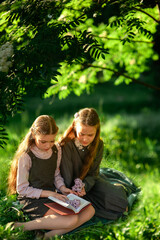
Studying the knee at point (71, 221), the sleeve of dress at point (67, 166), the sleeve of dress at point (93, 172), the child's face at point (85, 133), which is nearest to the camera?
the knee at point (71, 221)

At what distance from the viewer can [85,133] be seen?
129 inches

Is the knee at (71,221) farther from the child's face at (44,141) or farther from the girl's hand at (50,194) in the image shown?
the child's face at (44,141)

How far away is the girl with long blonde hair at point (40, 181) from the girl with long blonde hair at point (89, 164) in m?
0.20

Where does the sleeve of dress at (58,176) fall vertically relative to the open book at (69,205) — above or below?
above

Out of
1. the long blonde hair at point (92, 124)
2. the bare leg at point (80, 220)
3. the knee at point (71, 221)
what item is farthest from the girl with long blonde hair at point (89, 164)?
the knee at point (71, 221)

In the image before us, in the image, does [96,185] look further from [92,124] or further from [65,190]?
[92,124]

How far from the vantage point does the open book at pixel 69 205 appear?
296 cm

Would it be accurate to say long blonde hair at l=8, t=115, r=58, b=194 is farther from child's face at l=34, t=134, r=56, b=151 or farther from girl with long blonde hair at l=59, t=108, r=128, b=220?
girl with long blonde hair at l=59, t=108, r=128, b=220

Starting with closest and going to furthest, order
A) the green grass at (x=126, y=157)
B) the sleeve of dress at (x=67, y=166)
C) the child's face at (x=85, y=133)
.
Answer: the green grass at (x=126, y=157) < the child's face at (x=85, y=133) < the sleeve of dress at (x=67, y=166)

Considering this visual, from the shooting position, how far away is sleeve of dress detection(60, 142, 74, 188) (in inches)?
135

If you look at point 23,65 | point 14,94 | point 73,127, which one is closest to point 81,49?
point 23,65

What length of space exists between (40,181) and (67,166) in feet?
1.12

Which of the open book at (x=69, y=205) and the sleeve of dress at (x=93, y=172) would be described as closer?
the open book at (x=69, y=205)

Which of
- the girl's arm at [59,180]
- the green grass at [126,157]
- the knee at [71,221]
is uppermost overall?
the girl's arm at [59,180]
